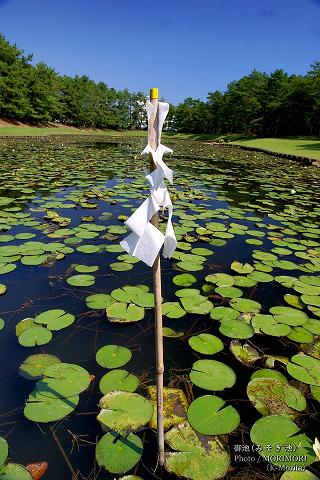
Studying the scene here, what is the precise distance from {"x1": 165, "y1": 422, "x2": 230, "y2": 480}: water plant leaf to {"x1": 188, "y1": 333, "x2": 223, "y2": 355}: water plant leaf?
599 millimetres

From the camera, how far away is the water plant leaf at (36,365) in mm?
1760

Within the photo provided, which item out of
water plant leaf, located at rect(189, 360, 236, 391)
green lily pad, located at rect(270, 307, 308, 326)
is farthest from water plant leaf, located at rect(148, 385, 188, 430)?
green lily pad, located at rect(270, 307, 308, 326)

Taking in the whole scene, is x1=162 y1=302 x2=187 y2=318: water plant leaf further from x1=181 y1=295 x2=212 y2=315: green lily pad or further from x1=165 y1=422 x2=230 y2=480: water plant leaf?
x1=165 y1=422 x2=230 y2=480: water plant leaf

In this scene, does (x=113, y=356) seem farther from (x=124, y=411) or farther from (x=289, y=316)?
(x=289, y=316)

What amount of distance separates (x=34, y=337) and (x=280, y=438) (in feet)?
5.02

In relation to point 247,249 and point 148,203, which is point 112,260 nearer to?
point 247,249

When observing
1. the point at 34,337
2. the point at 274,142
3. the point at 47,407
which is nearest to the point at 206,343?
the point at 47,407

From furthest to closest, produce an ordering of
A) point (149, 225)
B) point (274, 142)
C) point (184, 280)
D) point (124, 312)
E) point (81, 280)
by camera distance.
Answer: point (274, 142)
point (184, 280)
point (81, 280)
point (124, 312)
point (149, 225)

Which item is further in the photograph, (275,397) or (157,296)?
(275,397)

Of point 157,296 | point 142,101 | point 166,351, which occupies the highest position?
point 142,101

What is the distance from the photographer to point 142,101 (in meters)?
32.8

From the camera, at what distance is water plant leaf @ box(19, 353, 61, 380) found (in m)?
1.76

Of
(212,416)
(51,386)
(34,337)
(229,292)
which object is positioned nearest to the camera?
(212,416)

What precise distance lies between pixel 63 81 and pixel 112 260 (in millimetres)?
50848
